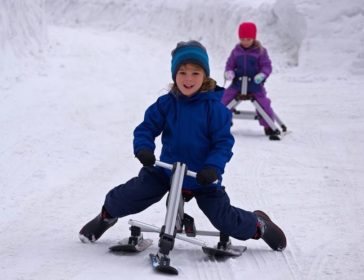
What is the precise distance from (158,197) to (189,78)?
0.78 metres

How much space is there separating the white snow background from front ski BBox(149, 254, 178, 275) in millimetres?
64

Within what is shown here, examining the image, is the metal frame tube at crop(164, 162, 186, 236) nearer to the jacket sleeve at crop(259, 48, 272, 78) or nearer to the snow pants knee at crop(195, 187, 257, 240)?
the snow pants knee at crop(195, 187, 257, 240)

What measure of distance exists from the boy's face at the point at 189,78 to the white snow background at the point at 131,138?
3.49 ft

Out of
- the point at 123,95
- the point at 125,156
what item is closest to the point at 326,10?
the point at 123,95

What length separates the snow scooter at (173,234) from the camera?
412 cm

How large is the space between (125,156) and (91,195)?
1.57m

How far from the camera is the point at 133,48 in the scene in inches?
654

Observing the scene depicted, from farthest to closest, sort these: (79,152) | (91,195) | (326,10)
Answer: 1. (326,10)
2. (79,152)
3. (91,195)

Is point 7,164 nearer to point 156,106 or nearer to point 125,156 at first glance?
point 125,156

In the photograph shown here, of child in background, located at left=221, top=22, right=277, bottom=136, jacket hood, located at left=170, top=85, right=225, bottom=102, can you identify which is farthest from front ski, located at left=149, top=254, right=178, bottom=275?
child in background, located at left=221, top=22, right=277, bottom=136

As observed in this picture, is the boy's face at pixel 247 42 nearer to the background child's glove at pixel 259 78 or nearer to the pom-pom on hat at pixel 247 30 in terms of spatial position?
the pom-pom on hat at pixel 247 30

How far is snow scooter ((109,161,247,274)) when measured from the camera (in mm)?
4125

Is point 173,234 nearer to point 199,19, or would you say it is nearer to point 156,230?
point 156,230

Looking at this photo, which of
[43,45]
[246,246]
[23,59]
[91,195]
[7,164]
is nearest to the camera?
[246,246]
